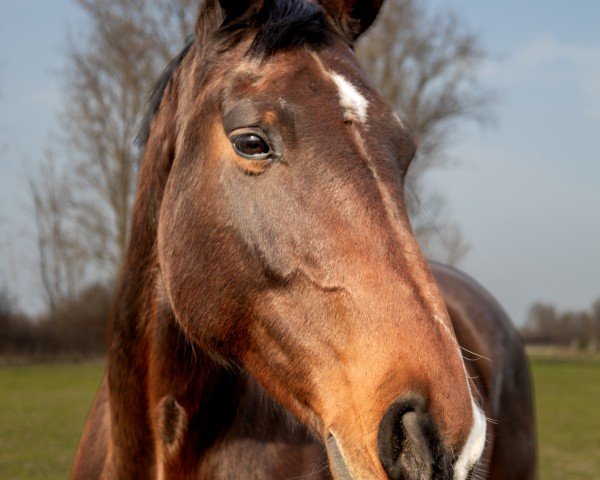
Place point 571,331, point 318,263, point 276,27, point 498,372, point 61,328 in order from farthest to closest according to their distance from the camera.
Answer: point 571,331 < point 61,328 < point 498,372 < point 276,27 < point 318,263

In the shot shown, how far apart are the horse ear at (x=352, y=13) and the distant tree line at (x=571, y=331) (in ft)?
190

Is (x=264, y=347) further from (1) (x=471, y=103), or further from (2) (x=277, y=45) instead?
(1) (x=471, y=103)

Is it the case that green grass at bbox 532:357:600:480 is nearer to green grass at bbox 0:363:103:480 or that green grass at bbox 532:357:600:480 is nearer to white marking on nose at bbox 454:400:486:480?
green grass at bbox 0:363:103:480

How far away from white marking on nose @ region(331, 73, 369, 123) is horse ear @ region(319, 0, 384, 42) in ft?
1.70

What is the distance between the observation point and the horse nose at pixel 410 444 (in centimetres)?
164

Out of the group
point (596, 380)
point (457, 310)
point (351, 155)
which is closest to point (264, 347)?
point (351, 155)

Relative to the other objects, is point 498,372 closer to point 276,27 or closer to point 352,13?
point 352,13

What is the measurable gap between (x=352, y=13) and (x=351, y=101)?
0.76 metres

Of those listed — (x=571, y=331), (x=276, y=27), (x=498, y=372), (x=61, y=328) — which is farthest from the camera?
(x=571, y=331)

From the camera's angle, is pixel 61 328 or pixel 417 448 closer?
pixel 417 448

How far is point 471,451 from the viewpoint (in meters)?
1.68

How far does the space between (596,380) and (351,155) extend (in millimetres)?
26259

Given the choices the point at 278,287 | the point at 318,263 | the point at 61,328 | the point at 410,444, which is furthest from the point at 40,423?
the point at 61,328

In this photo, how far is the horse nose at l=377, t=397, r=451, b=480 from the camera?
164cm
